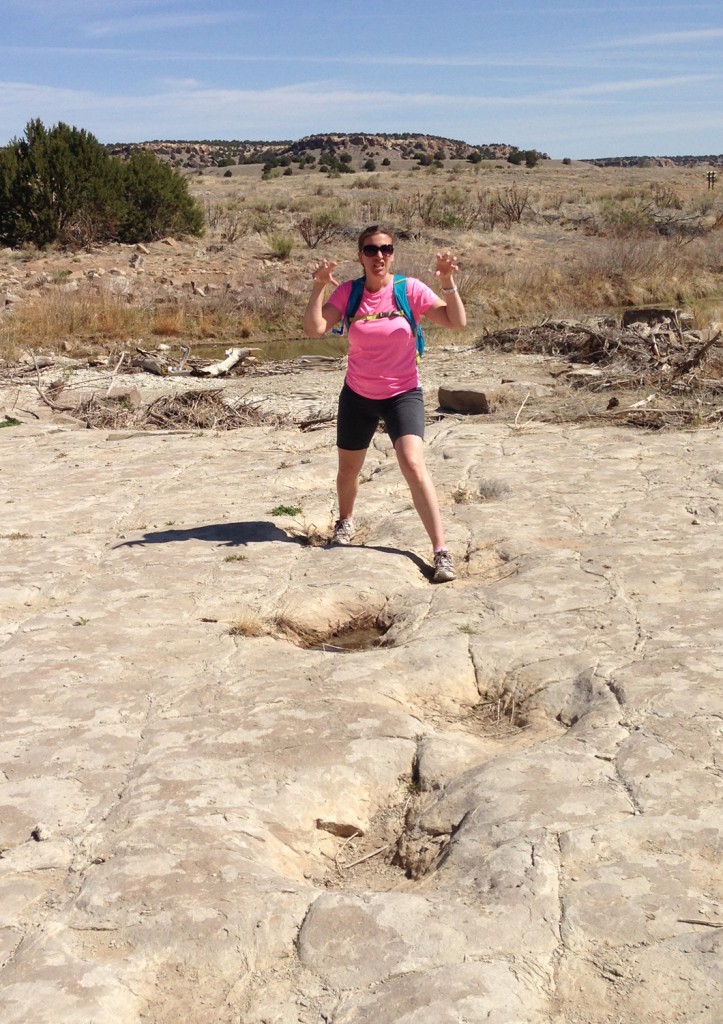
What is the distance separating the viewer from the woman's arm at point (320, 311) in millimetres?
5328

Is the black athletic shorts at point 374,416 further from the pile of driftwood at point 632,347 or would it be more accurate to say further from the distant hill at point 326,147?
the distant hill at point 326,147

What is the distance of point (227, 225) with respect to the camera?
2764 centimetres

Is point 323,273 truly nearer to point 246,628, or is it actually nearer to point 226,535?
point 226,535

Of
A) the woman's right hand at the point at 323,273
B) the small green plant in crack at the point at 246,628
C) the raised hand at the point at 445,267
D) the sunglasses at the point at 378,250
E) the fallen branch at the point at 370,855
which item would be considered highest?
the sunglasses at the point at 378,250

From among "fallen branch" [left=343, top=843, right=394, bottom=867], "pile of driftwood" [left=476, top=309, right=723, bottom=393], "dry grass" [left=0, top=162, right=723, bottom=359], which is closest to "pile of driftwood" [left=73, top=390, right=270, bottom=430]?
"pile of driftwood" [left=476, top=309, right=723, bottom=393]

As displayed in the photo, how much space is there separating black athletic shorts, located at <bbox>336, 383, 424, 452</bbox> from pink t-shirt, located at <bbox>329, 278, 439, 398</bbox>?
5cm

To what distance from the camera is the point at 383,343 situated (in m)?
5.45

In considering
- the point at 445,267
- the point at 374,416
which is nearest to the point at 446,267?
the point at 445,267

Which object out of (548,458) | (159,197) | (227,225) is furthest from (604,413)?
(227,225)

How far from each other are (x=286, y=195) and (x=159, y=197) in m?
15.4

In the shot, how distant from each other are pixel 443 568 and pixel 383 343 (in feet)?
3.85

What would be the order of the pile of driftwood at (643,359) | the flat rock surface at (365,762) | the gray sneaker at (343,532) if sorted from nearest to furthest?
the flat rock surface at (365,762) < the gray sneaker at (343,532) < the pile of driftwood at (643,359)

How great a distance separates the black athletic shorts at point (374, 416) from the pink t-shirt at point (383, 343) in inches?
1.9

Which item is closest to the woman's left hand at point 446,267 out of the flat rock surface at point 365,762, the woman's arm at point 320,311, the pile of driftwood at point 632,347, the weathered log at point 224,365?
the woman's arm at point 320,311
